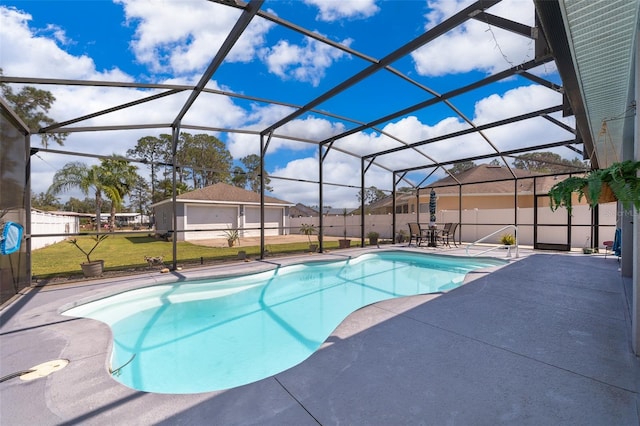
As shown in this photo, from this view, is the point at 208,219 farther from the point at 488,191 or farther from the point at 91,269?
the point at 488,191

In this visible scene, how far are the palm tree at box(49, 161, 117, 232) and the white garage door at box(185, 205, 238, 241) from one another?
6020mm

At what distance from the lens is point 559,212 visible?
11.8 metres

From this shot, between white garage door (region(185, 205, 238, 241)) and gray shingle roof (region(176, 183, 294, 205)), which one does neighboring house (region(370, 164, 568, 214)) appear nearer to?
gray shingle roof (region(176, 183, 294, 205))

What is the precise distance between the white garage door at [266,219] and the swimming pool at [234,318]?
→ 483 inches

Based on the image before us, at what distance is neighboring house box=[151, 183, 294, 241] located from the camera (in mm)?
16516

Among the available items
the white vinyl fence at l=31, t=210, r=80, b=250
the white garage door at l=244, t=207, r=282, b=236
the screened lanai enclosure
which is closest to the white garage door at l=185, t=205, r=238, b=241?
the white garage door at l=244, t=207, r=282, b=236

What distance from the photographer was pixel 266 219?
800 inches

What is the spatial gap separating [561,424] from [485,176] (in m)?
19.7

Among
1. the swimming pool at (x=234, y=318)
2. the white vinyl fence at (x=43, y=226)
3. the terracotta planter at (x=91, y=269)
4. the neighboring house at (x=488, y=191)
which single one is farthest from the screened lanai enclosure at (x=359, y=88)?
the neighboring house at (x=488, y=191)

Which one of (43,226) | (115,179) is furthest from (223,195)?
(43,226)

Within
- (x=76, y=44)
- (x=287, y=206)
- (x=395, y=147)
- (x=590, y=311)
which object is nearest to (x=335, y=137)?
(x=395, y=147)

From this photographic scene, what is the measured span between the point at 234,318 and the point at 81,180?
19.7 m

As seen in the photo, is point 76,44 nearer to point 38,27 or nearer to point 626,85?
point 38,27

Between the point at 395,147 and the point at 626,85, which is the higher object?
the point at 395,147
